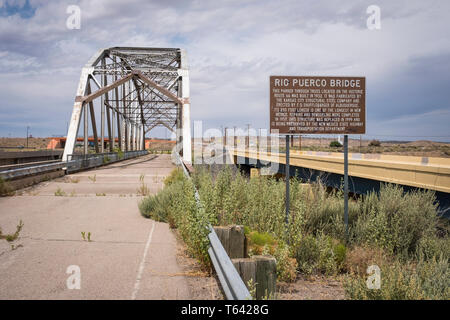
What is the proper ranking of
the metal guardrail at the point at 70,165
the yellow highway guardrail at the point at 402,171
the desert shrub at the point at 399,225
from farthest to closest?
the metal guardrail at the point at 70,165, the yellow highway guardrail at the point at 402,171, the desert shrub at the point at 399,225

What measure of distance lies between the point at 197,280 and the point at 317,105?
3.89 meters

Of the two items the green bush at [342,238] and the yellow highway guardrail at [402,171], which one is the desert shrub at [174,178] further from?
the yellow highway guardrail at [402,171]

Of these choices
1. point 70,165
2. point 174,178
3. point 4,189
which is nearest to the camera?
point 4,189

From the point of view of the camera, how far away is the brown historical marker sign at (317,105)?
21.1ft

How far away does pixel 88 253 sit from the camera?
5.25 m

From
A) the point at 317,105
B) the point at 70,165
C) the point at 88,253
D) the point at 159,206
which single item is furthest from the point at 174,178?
the point at 88,253

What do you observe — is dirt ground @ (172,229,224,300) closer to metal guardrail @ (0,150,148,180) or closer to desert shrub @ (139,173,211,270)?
desert shrub @ (139,173,211,270)

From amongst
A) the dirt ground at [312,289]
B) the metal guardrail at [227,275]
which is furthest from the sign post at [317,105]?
the metal guardrail at [227,275]

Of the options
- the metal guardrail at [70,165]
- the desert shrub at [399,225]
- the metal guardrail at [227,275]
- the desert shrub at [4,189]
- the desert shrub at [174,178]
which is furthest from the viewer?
the desert shrub at [174,178]

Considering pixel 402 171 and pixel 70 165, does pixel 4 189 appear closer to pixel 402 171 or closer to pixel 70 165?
pixel 70 165
